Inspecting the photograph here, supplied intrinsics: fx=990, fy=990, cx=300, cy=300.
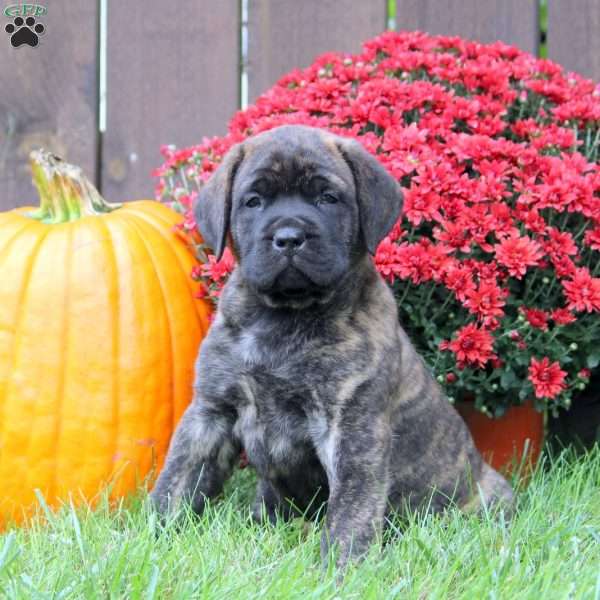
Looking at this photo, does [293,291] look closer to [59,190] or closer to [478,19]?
[59,190]

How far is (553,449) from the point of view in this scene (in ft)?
15.7

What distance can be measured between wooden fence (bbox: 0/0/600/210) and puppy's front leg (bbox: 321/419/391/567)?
2.59 metres

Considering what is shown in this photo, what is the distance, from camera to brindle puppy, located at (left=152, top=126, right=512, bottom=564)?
312 cm

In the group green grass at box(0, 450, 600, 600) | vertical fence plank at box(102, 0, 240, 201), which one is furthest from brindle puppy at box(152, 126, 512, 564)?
vertical fence plank at box(102, 0, 240, 201)

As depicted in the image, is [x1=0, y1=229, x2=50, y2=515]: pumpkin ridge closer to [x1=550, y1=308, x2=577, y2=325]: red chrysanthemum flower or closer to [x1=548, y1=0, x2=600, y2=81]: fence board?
[x1=550, y1=308, x2=577, y2=325]: red chrysanthemum flower

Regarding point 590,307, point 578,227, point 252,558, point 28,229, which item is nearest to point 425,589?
point 252,558

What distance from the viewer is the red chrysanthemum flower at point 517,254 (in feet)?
12.4

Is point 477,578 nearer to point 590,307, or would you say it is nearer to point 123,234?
point 590,307

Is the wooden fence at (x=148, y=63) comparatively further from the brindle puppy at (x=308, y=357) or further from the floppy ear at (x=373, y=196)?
the floppy ear at (x=373, y=196)

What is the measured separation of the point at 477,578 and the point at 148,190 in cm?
322

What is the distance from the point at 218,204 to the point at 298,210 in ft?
1.06

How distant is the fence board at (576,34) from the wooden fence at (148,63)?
127 mm

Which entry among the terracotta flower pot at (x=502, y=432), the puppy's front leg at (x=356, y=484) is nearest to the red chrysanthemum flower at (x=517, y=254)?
the terracotta flower pot at (x=502, y=432)

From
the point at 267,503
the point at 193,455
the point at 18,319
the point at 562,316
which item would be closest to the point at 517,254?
the point at 562,316
